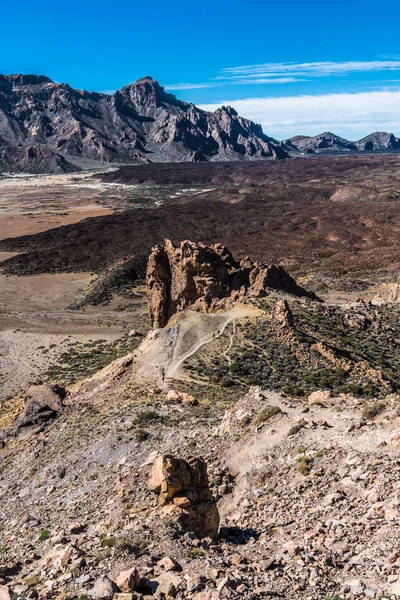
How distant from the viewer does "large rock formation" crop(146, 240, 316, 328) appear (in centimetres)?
3532

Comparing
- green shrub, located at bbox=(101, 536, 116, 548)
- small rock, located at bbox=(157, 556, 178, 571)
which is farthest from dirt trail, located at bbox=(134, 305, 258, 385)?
small rock, located at bbox=(157, 556, 178, 571)

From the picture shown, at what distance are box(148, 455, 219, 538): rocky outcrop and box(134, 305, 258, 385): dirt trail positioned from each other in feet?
41.9

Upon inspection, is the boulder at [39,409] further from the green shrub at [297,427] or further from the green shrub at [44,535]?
the green shrub at [297,427]

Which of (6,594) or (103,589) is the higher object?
(103,589)

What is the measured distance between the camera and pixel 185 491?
474 inches

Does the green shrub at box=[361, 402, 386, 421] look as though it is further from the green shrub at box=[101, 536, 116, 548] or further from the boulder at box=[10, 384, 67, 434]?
the boulder at box=[10, 384, 67, 434]

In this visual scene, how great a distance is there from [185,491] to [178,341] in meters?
17.1

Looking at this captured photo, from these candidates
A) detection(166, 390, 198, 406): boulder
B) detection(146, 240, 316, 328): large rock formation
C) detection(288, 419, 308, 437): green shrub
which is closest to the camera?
detection(288, 419, 308, 437): green shrub

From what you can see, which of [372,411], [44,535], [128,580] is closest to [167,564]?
[128,580]

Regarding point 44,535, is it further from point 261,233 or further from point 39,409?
point 261,233

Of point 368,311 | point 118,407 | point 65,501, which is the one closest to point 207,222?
point 368,311

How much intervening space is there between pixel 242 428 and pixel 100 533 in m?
6.56

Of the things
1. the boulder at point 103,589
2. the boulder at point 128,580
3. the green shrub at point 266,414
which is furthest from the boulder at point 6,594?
the green shrub at point 266,414

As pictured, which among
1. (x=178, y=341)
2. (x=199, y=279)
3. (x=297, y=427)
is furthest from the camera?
(x=199, y=279)
